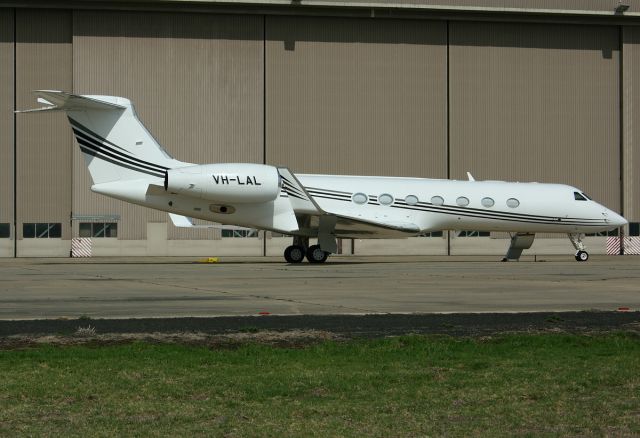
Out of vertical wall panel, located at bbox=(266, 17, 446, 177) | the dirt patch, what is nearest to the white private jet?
vertical wall panel, located at bbox=(266, 17, 446, 177)

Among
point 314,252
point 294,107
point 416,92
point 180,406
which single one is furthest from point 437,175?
point 180,406

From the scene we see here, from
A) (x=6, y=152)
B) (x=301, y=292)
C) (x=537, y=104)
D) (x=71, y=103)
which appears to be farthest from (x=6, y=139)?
(x=301, y=292)

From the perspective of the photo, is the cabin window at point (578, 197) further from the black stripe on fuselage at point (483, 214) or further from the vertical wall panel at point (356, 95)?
the vertical wall panel at point (356, 95)

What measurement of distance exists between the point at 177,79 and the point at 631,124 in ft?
72.5

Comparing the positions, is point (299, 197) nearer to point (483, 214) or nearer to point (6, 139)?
point (483, 214)

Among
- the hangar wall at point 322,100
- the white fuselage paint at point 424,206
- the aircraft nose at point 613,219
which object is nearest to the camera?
the white fuselage paint at point 424,206

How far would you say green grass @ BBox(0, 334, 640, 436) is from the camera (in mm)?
6789

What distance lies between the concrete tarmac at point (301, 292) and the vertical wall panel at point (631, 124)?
2187 cm

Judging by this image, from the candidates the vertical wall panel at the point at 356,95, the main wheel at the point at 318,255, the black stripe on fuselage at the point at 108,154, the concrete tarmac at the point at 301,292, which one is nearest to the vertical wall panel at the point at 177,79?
the vertical wall panel at the point at 356,95

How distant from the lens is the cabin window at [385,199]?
32.8 metres

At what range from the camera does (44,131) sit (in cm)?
4381

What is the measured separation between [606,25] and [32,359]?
4328cm

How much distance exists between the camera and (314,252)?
105 feet

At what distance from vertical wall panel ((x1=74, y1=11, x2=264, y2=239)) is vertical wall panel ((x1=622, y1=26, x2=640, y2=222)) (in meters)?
18.0
